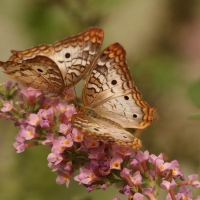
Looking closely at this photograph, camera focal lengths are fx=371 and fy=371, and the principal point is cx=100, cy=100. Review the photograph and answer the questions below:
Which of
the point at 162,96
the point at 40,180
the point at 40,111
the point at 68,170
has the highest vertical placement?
the point at 162,96

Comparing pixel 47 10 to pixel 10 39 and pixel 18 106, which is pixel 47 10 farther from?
pixel 18 106

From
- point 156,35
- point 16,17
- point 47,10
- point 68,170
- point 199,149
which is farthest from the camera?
point 156,35

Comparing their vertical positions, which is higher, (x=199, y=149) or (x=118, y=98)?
(x=199, y=149)

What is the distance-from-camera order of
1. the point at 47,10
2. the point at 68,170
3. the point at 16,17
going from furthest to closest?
the point at 16,17, the point at 47,10, the point at 68,170

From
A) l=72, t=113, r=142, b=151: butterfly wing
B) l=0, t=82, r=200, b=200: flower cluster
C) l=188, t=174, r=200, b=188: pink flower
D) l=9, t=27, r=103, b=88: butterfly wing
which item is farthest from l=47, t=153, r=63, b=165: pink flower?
l=188, t=174, r=200, b=188: pink flower

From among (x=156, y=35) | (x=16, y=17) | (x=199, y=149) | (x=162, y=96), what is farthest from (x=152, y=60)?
(x=16, y=17)

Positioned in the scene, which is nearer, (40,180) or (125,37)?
(40,180)

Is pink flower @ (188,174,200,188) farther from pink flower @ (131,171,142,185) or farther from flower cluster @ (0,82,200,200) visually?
pink flower @ (131,171,142,185)
